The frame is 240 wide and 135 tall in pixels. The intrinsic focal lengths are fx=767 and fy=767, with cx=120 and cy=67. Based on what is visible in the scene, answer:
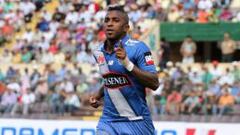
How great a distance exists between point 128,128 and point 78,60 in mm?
14340

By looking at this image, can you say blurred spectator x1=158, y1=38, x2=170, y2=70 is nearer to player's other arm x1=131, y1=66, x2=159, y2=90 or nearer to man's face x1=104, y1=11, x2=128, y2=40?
man's face x1=104, y1=11, x2=128, y2=40

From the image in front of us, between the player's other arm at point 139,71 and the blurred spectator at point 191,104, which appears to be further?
the blurred spectator at point 191,104

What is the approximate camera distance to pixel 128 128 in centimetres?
716

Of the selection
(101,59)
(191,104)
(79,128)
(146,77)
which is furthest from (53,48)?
(146,77)

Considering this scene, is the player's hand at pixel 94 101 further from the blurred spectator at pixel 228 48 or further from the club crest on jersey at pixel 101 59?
the blurred spectator at pixel 228 48

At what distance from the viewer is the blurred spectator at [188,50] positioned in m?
20.5

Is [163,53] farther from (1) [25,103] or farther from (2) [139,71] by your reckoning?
(2) [139,71]

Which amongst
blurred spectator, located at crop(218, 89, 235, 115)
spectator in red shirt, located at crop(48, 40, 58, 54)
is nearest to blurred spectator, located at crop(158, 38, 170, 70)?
blurred spectator, located at crop(218, 89, 235, 115)

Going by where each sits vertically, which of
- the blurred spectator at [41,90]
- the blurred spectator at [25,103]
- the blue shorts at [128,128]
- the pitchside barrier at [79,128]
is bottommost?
the blurred spectator at [25,103]

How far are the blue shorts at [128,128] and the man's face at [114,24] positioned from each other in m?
0.85

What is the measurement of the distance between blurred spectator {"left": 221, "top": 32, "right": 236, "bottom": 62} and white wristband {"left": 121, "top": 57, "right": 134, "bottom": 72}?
14.0 meters

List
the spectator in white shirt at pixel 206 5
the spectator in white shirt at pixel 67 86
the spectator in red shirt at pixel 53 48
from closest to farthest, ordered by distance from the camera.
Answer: the spectator in white shirt at pixel 67 86
the spectator in white shirt at pixel 206 5
the spectator in red shirt at pixel 53 48

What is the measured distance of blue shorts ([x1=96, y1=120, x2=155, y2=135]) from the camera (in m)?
7.16

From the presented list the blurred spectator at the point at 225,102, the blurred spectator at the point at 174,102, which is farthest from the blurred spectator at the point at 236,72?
the blurred spectator at the point at 174,102
